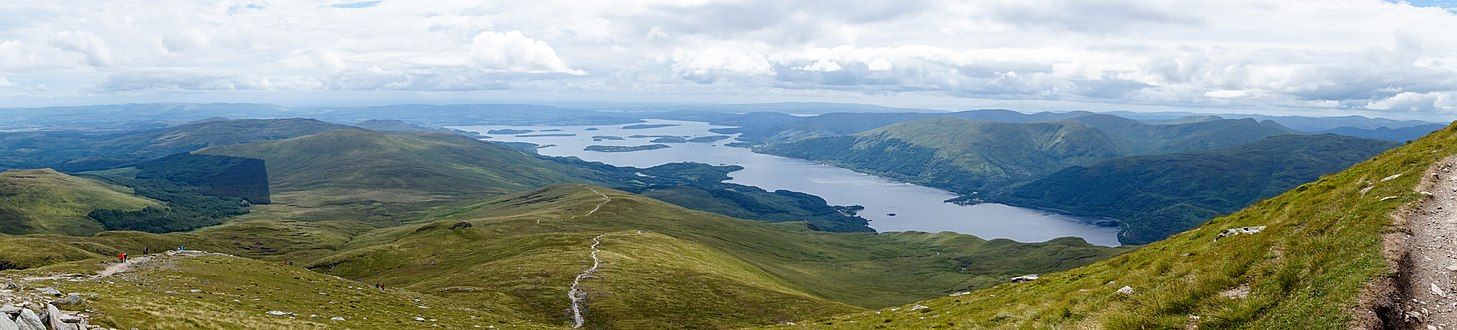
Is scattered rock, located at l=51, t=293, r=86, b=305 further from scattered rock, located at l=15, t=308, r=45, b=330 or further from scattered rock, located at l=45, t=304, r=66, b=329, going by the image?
scattered rock, located at l=15, t=308, r=45, b=330

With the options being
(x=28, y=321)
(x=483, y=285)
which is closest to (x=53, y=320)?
(x=28, y=321)

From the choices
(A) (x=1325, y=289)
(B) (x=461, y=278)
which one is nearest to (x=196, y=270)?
(B) (x=461, y=278)

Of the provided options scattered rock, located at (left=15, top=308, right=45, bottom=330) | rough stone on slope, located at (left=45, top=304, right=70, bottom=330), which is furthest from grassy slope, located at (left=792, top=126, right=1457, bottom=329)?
rough stone on slope, located at (left=45, top=304, right=70, bottom=330)

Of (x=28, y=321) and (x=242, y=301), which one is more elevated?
(x=28, y=321)

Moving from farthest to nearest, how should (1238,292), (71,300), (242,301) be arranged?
(242,301) → (71,300) → (1238,292)

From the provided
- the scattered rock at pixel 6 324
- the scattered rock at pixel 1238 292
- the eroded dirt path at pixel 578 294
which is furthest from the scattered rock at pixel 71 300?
the scattered rock at pixel 1238 292

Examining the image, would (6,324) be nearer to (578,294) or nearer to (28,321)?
(28,321)
